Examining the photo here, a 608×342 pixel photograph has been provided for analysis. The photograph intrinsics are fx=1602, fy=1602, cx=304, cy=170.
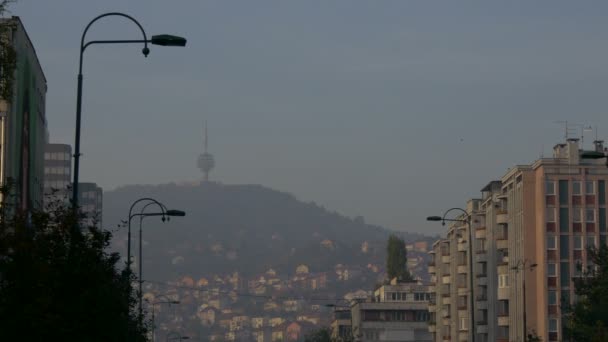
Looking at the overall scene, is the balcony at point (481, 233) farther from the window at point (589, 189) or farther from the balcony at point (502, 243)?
the window at point (589, 189)

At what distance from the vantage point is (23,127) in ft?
324

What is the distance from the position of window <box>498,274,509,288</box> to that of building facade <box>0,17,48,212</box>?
195 feet

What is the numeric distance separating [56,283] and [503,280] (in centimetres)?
11912

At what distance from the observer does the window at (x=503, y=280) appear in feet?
520

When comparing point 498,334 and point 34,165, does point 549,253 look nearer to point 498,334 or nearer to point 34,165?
point 498,334

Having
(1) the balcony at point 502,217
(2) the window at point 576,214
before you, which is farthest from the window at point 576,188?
(1) the balcony at point 502,217

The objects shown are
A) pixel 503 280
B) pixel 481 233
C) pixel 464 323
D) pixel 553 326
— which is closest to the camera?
pixel 553 326

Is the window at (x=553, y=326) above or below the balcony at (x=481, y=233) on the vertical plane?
below

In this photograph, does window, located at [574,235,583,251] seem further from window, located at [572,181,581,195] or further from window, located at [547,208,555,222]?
window, located at [572,181,581,195]

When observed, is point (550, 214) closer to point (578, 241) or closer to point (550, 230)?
point (550, 230)

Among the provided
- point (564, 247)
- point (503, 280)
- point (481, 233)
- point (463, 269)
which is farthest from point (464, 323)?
point (564, 247)

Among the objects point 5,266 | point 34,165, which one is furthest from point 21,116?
point 5,266

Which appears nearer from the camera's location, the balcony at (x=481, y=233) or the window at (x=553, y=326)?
the window at (x=553, y=326)

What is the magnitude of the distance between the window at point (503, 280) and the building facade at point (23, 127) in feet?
195
